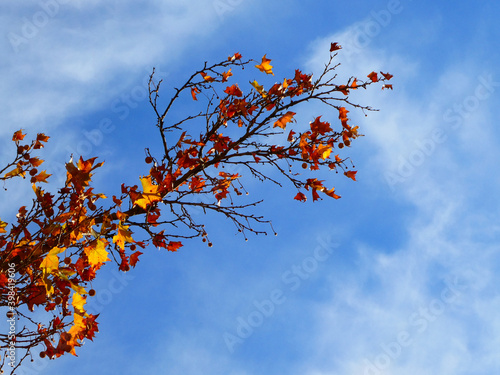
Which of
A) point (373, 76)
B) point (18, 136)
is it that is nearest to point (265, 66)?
point (373, 76)

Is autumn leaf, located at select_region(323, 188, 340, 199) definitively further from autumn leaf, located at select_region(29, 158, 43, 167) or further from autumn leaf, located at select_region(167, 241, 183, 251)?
autumn leaf, located at select_region(29, 158, 43, 167)

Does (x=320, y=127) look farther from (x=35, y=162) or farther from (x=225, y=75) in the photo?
(x=35, y=162)

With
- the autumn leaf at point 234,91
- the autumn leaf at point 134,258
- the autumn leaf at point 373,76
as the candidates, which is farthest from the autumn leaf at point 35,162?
the autumn leaf at point 373,76

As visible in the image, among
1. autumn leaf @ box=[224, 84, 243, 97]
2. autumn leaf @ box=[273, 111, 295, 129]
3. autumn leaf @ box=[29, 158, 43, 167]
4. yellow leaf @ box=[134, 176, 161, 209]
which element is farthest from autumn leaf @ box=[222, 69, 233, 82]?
autumn leaf @ box=[29, 158, 43, 167]

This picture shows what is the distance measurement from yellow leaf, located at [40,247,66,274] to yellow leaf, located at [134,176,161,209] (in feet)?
2.54

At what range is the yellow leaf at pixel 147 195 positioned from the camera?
156 inches

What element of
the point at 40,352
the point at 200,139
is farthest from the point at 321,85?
the point at 40,352

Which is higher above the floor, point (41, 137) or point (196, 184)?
point (41, 137)

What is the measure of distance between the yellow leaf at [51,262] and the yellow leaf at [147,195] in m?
0.77

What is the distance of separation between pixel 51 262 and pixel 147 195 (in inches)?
38.6

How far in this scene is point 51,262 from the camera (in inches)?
137

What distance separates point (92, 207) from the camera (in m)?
3.96

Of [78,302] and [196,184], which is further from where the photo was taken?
[196,184]

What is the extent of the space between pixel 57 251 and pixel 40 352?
4.17 feet
